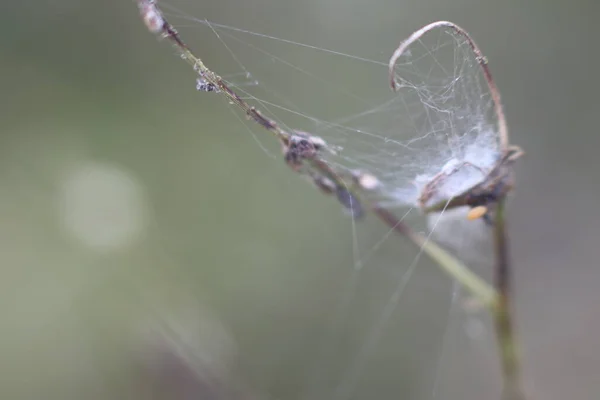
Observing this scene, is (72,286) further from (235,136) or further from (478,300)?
(478,300)

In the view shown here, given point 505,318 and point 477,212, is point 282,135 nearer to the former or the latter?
point 477,212

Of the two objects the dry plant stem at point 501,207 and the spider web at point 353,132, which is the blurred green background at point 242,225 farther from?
the dry plant stem at point 501,207

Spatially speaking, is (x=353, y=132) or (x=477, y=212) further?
(x=353, y=132)

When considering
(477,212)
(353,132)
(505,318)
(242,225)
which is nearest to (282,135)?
(477,212)

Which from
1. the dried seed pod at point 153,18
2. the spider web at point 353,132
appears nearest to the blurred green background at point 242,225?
the spider web at point 353,132

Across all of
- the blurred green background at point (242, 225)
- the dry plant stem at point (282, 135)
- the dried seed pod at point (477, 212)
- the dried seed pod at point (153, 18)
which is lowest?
the dried seed pod at point (153, 18)

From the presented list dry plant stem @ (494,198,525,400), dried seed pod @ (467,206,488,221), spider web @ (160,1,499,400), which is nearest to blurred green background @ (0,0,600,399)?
spider web @ (160,1,499,400)

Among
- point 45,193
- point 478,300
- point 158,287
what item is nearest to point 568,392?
point 478,300

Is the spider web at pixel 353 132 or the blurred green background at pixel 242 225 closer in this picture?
the spider web at pixel 353 132
